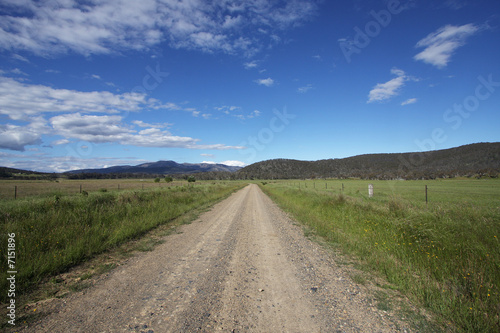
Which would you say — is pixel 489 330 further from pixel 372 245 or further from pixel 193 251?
pixel 193 251

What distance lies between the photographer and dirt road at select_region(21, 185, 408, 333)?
298cm

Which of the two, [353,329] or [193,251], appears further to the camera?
[193,251]

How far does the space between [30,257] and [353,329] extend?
21.9ft

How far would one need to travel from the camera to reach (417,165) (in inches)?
3492

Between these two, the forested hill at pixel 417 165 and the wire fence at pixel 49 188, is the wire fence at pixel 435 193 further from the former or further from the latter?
the forested hill at pixel 417 165

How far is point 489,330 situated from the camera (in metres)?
2.70

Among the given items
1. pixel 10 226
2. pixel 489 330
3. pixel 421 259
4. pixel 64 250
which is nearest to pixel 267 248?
pixel 421 259

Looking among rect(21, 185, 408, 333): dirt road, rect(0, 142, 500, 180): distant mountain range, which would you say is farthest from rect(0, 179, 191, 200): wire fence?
rect(0, 142, 500, 180): distant mountain range

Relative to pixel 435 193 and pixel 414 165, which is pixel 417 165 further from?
pixel 435 193

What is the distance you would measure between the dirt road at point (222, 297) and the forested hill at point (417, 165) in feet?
281

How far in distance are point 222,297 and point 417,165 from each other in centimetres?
10914

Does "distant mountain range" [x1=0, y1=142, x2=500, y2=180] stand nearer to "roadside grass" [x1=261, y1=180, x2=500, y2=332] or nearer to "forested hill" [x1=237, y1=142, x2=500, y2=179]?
"forested hill" [x1=237, y1=142, x2=500, y2=179]

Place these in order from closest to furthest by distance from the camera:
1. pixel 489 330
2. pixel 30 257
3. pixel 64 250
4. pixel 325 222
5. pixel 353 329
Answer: pixel 489 330
pixel 353 329
pixel 30 257
pixel 64 250
pixel 325 222

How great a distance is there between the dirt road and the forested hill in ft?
281
